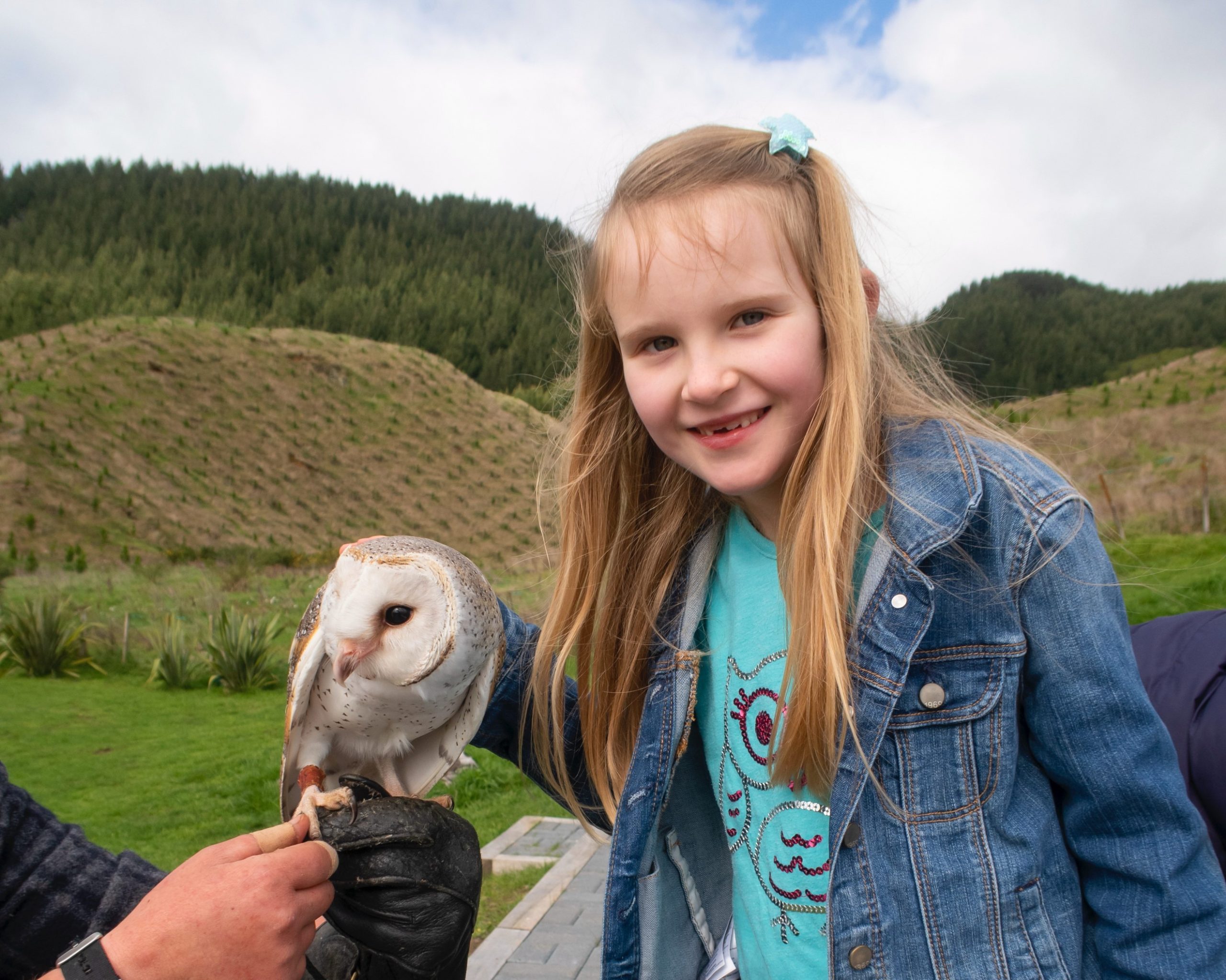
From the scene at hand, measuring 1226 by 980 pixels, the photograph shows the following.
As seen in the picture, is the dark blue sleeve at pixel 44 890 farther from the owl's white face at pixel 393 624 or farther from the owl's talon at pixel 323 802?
the owl's white face at pixel 393 624

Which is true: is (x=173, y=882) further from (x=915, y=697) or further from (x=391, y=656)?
(x=915, y=697)

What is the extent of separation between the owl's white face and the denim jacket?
585mm

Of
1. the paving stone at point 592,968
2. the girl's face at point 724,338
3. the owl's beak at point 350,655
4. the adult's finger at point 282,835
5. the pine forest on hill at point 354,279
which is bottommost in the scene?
the paving stone at point 592,968

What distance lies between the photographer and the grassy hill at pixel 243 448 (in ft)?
59.1

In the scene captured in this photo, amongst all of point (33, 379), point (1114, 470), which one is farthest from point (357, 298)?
point (1114, 470)

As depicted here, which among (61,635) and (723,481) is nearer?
(723,481)

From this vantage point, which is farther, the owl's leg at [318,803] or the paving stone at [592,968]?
the paving stone at [592,968]

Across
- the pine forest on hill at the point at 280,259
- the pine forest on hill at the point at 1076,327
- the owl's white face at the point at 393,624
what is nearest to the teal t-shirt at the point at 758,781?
the owl's white face at the point at 393,624

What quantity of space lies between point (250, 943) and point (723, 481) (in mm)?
855

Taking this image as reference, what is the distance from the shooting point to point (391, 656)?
3.65 feet

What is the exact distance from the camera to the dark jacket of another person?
1.25 m

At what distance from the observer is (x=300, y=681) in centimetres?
117

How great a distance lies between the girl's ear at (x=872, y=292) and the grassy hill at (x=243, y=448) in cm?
1439

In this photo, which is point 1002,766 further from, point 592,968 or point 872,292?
point 592,968
